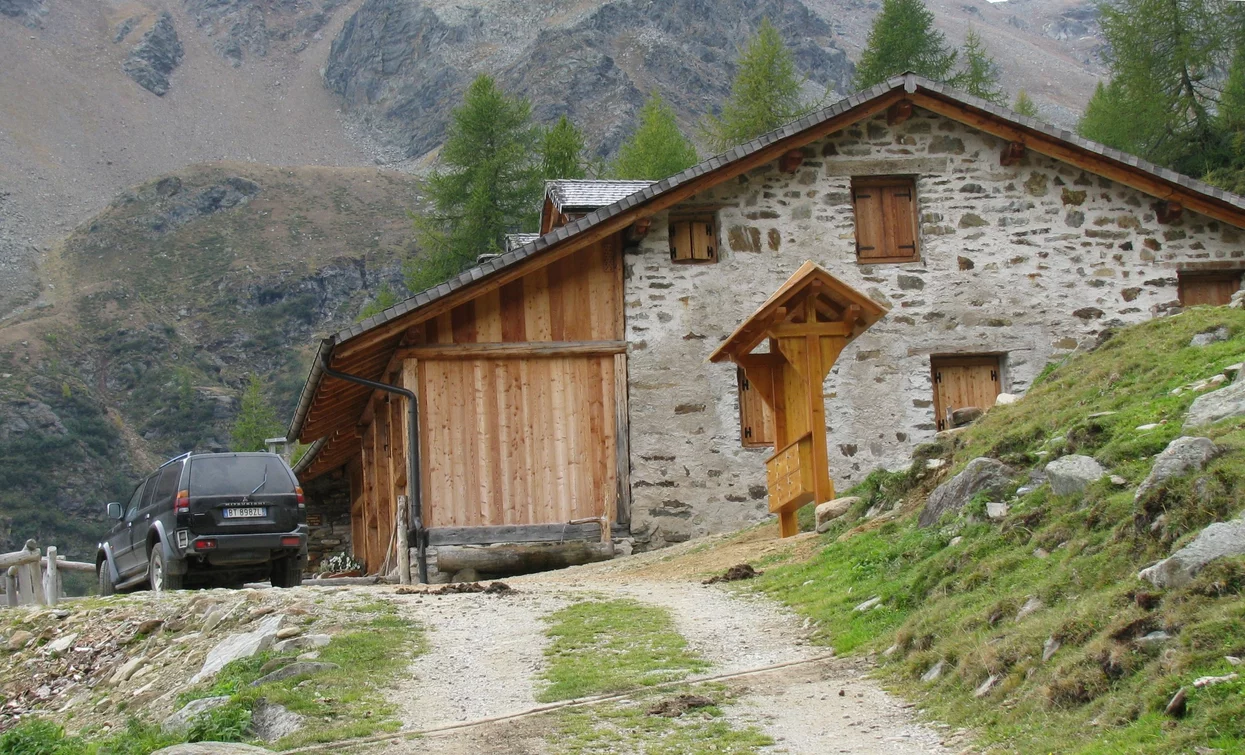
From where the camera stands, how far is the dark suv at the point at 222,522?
14.8m

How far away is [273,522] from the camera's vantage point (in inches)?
595

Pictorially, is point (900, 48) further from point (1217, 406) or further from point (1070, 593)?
point (1070, 593)

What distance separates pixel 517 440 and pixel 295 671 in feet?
29.5

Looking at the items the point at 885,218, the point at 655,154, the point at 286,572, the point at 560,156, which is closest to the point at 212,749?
the point at 286,572

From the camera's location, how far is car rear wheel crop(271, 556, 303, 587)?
50.9ft

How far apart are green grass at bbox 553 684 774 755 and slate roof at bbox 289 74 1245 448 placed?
9.88 meters

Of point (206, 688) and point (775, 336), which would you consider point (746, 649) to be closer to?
point (206, 688)

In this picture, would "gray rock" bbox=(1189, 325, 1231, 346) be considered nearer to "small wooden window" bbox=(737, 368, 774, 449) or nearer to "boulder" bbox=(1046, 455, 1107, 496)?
"boulder" bbox=(1046, 455, 1107, 496)

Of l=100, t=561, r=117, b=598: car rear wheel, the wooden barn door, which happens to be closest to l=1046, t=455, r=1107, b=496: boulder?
the wooden barn door

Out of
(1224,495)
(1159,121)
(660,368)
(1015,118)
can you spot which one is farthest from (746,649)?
(1159,121)

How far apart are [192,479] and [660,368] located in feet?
20.2

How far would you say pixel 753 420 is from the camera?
1838 cm

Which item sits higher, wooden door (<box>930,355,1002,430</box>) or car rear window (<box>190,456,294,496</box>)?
wooden door (<box>930,355,1002,430</box>)

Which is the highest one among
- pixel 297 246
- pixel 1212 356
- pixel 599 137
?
pixel 599 137
